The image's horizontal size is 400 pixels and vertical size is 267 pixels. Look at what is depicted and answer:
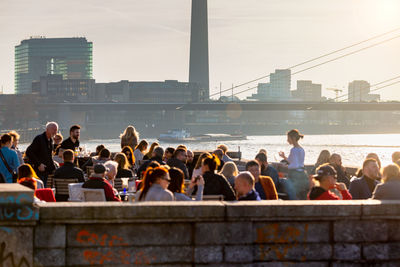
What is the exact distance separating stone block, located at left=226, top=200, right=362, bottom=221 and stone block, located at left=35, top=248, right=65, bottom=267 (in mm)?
1542

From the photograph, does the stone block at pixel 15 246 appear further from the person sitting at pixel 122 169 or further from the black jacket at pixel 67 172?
the person sitting at pixel 122 169

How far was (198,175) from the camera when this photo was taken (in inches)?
338

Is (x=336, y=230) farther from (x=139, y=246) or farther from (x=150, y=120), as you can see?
(x=150, y=120)

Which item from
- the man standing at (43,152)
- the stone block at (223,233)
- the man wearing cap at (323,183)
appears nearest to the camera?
the stone block at (223,233)

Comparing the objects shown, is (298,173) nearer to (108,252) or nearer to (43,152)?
(43,152)

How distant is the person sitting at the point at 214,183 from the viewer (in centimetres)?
861

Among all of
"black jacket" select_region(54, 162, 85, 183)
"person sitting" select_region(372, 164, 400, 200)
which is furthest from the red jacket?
"black jacket" select_region(54, 162, 85, 183)

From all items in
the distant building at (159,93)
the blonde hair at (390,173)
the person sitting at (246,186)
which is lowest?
the person sitting at (246,186)

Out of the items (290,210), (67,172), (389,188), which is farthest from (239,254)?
(67,172)

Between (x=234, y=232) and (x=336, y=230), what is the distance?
0.98 m

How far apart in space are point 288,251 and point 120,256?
61.7 inches

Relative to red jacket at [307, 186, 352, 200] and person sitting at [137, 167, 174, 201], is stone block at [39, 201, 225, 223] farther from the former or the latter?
red jacket at [307, 186, 352, 200]

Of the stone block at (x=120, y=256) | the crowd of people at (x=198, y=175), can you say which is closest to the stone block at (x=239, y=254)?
the stone block at (x=120, y=256)

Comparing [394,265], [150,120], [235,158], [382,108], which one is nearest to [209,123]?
[150,120]
